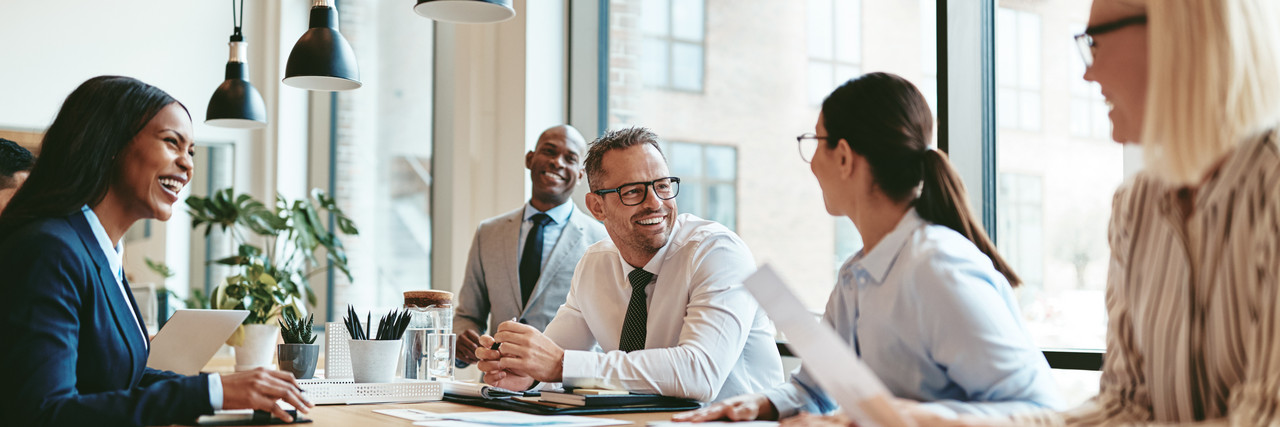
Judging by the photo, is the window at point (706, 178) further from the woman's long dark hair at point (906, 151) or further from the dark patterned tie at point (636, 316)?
the woman's long dark hair at point (906, 151)

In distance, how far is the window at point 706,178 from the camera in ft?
15.3

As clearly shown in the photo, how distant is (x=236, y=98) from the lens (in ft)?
13.8

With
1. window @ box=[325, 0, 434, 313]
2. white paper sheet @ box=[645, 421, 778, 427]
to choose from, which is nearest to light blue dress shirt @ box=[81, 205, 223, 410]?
white paper sheet @ box=[645, 421, 778, 427]

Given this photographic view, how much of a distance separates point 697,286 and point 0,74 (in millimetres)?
5533

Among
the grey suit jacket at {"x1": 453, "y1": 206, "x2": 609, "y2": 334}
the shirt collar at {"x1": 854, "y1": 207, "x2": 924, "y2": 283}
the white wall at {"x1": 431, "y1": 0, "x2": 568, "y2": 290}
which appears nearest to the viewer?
the shirt collar at {"x1": 854, "y1": 207, "x2": 924, "y2": 283}

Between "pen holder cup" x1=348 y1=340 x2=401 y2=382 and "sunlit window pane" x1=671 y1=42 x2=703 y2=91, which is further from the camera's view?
"sunlit window pane" x1=671 y1=42 x2=703 y2=91

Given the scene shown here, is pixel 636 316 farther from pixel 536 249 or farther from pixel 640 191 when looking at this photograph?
pixel 536 249

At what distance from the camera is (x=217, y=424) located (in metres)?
1.90

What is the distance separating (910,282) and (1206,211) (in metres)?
0.48

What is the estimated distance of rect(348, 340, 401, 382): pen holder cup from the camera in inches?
96.5

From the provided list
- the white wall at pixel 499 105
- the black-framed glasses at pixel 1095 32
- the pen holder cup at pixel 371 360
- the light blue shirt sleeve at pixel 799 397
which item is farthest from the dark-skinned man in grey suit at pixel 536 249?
the black-framed glasses at pixel 1095 32

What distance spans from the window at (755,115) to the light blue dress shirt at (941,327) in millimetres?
2464

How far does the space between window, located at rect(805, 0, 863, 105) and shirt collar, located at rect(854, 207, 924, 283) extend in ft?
7.89

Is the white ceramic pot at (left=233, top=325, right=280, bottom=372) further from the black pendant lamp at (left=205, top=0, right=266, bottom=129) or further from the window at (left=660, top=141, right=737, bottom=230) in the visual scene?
the window at (left=660, top=141, right=737, bottom=230)
